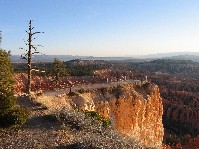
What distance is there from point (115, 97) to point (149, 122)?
13.6 metres

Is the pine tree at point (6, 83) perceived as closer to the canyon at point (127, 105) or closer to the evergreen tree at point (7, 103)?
the evergreen tree at point (7, 103)

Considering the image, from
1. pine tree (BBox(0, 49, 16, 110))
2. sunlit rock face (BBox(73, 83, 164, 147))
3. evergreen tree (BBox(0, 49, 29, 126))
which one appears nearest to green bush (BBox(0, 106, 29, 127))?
evergreen tree (BBox(0, 49, 29, 126))

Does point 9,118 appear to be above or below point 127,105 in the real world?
above

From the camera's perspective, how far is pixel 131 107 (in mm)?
48656

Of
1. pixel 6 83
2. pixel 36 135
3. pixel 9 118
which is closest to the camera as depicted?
pixel 36 135

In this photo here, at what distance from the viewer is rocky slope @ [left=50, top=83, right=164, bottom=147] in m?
42.1

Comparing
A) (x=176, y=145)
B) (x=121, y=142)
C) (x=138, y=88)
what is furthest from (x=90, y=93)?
(x=176, y=145)

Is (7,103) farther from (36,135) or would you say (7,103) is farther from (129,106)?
(129,106)

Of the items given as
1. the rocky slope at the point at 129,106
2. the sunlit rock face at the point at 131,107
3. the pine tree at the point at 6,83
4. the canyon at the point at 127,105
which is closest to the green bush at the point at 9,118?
the pine tree at the point at 6,83

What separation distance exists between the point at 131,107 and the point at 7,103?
93.9ft

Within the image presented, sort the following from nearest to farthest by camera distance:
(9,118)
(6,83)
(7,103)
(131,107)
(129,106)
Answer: (9,118) → (7,103) → (6,83) → (129,106) → (131,107)

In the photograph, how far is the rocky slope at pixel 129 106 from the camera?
42094mm

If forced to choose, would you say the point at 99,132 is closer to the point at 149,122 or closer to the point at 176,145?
the point at 149,122

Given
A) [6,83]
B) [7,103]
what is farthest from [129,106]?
[7,103]
